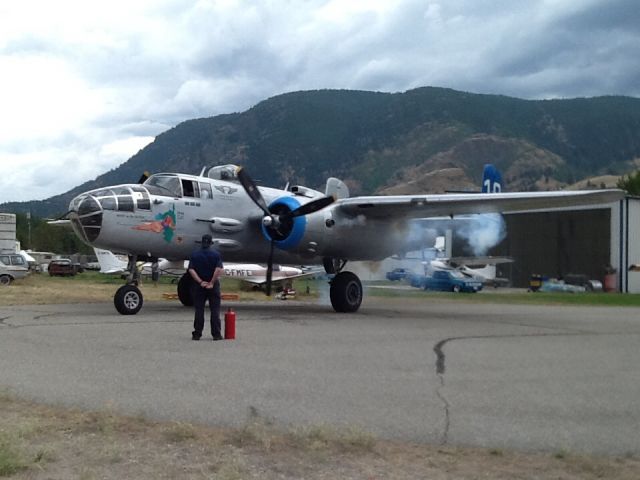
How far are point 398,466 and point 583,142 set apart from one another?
19930 cm

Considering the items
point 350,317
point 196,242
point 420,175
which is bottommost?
point 350,317

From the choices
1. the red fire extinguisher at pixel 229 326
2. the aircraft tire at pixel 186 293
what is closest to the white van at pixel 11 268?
the aircraft tire at pixel 186 293

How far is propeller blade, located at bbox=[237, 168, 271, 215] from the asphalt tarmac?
4.45m

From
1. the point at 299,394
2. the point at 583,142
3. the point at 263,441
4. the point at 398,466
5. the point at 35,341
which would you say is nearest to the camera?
the point at 398,466

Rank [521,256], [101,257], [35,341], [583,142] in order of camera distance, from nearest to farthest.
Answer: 1. [35,341]
2. [101,257]
3. [521,256]
4. [583,142]

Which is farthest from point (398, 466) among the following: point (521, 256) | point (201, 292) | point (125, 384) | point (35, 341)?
point (521, 256)

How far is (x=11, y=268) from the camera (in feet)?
123

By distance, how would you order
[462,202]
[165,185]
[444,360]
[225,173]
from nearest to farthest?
[444,360] → [165,185] → [462,202] → [225,173]

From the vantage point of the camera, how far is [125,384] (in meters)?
7.95

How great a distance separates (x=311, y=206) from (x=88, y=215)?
5.64 metres

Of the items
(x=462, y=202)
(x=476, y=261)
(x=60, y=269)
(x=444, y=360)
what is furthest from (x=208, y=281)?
(x=60, y=269)

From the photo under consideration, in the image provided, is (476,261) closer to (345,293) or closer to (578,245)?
(578,245)

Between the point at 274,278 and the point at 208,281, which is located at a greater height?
the point at 208,281

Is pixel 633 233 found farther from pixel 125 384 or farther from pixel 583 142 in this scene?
pixel 583 142
